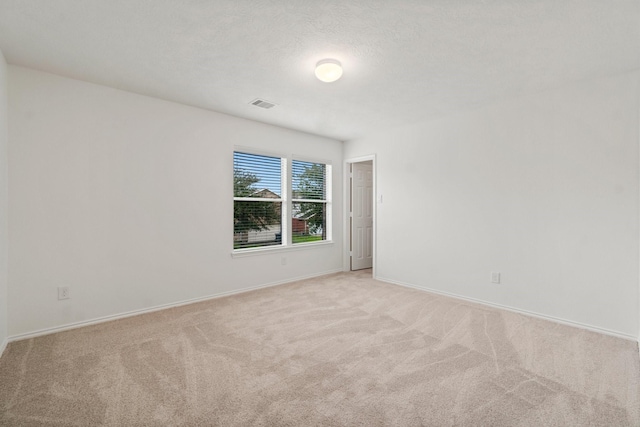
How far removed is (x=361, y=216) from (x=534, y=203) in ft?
9.98

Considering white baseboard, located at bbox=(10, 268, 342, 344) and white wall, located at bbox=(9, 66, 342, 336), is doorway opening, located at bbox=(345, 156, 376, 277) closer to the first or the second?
white baseboard, located at bbox=(10, 268, 342, 344)

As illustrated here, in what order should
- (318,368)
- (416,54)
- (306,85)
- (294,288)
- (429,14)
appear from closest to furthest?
(429,14), (318,368), (416,54), (306,85), (294,288)

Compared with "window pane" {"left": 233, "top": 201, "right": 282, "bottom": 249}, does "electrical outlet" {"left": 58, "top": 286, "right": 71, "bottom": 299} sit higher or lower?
lower

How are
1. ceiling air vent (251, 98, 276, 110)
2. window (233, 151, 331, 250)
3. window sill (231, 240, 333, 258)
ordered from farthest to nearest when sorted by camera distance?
window (233, 151, 331, 250)
window sill (231, 240, 333, 258)
ceiling air vent (251, 98, 276, 110)

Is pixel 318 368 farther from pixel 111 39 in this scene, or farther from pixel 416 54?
pixel 111 39

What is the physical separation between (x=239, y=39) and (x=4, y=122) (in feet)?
7.34

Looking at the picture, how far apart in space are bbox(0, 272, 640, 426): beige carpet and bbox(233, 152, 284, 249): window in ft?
4.60

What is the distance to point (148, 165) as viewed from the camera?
3480 mm

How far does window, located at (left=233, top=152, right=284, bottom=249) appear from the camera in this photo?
14.2 ft

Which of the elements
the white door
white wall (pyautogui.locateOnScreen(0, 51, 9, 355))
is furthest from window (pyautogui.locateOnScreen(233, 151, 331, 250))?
white wall (pyautogui.locateOnScreen(0, 51, 9, 355))

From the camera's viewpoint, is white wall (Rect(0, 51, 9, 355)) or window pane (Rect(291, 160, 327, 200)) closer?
white wall (Rect(0, 51, 9, 355))

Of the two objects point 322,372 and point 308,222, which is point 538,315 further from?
point 308,222

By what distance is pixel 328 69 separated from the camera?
8.60 ft

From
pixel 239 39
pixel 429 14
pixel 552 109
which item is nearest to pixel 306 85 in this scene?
pixel 239 39
